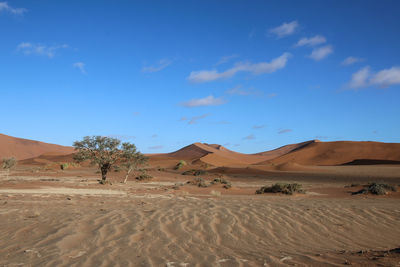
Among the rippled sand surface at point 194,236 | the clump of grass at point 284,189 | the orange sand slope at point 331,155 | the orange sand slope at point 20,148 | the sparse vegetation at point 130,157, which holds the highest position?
the orange sand slope at point 20,148

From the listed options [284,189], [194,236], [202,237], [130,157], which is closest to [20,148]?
[130,157]

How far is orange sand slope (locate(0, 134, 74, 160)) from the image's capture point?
314 ft

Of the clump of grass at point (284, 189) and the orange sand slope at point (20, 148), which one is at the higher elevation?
the orange sand slope at point (20, 148)

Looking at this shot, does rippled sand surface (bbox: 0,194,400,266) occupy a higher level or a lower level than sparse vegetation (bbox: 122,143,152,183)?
lower

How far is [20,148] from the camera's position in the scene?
102m

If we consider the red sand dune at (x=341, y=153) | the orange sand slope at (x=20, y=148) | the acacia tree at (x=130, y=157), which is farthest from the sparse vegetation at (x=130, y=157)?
the orange sand slope at (x=20, y=148)

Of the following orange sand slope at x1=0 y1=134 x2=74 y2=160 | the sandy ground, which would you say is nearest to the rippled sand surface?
the sandy ground

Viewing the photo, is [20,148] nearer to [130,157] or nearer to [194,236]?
[130,157]

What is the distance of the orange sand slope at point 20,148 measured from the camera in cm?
9560

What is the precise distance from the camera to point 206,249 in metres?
5.44

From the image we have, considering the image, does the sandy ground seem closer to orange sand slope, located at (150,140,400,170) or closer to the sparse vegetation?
the sparse vegetation

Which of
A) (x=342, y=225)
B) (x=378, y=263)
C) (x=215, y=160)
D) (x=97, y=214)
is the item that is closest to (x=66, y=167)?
(x=215, y=160)

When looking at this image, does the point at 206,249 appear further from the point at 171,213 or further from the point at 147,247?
the point at 171,213

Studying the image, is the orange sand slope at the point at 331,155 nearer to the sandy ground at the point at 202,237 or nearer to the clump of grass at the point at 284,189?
the clump of grass at the point at 284,189
